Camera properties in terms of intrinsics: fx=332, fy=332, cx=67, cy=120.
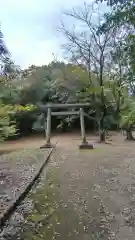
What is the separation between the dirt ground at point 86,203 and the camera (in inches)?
158

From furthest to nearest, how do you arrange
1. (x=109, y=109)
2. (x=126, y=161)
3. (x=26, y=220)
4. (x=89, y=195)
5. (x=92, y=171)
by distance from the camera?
(x=109, y=109), (x=126, y=161), (x=92, y=171), (x=89, y=195), (x=26, y=220)

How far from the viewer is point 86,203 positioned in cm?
530

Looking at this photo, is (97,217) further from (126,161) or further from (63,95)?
(63,95)

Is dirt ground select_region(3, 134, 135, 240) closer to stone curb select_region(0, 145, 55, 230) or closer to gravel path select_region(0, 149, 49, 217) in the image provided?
stone curb select_region(0, 145, 55, 230)

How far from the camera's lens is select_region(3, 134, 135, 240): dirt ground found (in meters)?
4.02

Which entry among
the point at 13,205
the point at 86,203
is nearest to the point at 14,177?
the point at 86,203

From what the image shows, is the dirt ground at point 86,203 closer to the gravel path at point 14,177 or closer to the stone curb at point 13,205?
the stone curb at point 13,205

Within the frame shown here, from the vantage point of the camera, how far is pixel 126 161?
10023mm

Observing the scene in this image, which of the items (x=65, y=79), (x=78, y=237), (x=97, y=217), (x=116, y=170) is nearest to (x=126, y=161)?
(x=116, y=170)

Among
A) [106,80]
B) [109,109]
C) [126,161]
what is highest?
[106,80]

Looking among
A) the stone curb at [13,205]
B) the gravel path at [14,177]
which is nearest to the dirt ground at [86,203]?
the stone curb at [13,205]

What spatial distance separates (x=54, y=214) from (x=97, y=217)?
0.62 meters

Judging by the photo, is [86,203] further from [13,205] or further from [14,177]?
[14,177]

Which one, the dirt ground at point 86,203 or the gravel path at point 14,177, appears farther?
the gravel path at point 14,177
